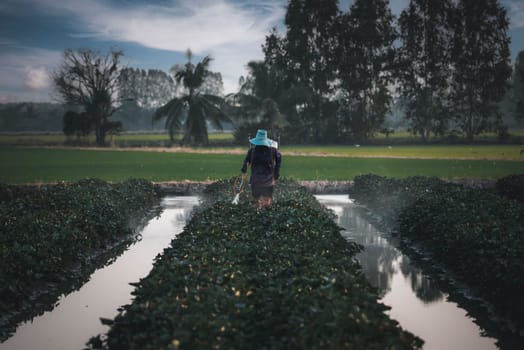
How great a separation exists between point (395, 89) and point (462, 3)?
13.4m

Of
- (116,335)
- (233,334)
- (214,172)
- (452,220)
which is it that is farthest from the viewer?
(214,172)

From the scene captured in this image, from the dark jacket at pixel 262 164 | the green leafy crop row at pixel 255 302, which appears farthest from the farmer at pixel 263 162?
the green leafy crop row at pixel 255 302

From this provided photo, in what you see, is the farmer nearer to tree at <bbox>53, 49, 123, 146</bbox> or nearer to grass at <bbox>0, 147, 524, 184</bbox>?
grass at <bbox>0, 147, 524, 184</bbox>

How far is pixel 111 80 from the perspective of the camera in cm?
7088

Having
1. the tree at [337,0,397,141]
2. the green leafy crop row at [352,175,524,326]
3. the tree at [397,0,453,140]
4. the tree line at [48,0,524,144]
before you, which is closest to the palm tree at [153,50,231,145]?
the tree line at [48,0,524,144]

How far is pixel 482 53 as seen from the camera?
66.7 metres

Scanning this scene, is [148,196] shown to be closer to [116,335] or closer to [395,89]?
[116,335]

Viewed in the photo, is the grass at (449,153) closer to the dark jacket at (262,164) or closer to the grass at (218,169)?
the grass at (218,169)

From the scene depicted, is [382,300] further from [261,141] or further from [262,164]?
[261,141]

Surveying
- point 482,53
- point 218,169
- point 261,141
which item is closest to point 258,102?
point 482,53

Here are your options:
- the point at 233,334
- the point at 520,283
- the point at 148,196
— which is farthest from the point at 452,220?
the point at 148,196

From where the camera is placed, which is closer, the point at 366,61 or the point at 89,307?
the point at 89,307

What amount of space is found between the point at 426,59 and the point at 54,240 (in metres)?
65.3

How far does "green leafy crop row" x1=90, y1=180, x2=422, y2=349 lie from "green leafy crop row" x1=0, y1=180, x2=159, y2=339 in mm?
2382
